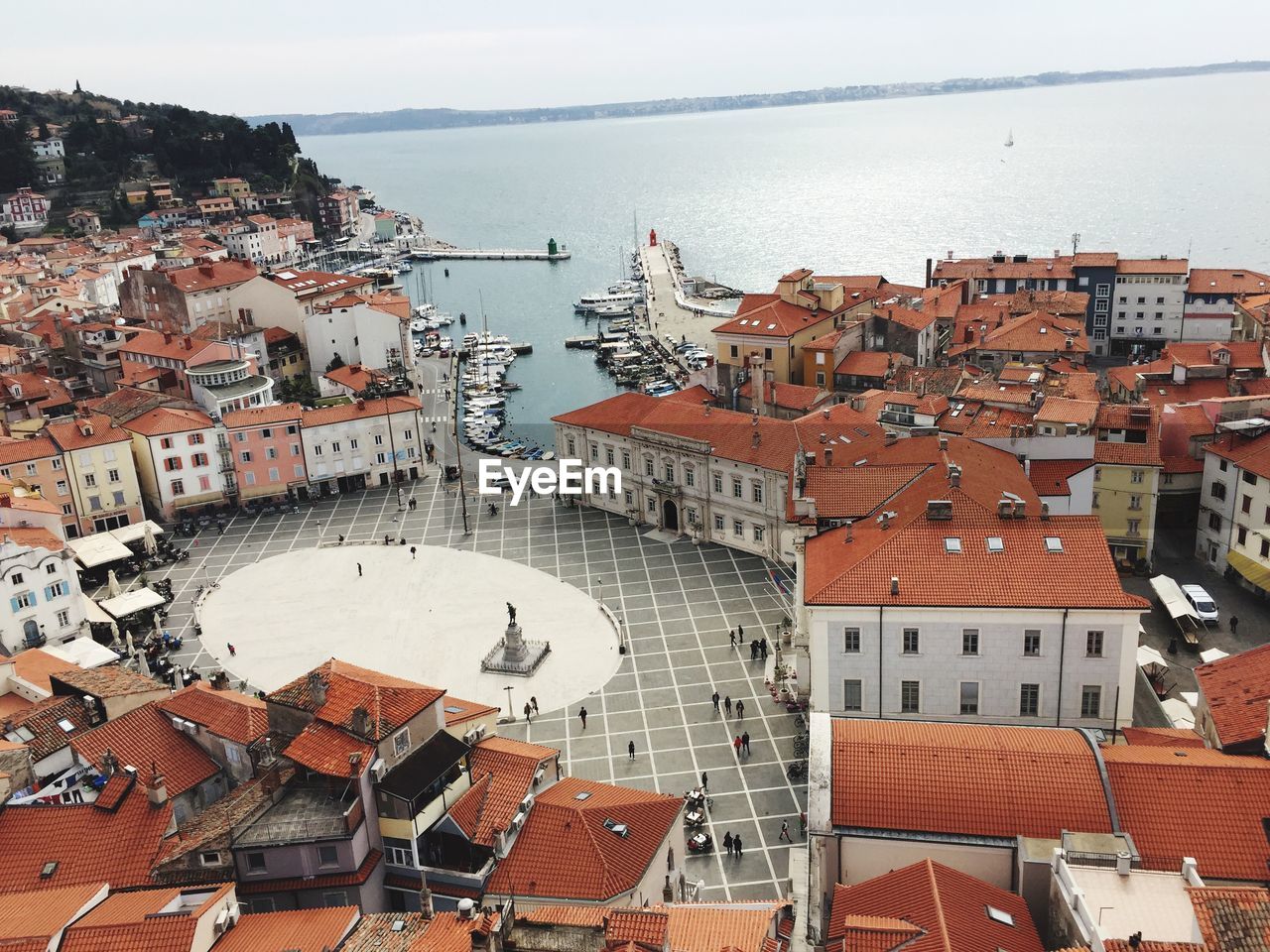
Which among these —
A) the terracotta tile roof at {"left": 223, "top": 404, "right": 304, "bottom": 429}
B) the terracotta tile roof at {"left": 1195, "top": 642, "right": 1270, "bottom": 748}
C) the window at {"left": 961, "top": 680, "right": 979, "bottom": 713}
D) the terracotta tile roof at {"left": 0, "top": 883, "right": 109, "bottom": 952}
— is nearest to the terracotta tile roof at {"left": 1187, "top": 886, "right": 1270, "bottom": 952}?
the terracotta tile roof at {"left": 1195, "top": 642, "right": 1270, "bottom": 748}

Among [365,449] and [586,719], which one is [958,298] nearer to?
[365,449]

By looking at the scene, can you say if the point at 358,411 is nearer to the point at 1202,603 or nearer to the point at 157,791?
the point at 157,791

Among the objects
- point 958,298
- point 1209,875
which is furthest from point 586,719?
point 958,298

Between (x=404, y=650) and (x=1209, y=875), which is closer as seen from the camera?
(x=1209, y=875)

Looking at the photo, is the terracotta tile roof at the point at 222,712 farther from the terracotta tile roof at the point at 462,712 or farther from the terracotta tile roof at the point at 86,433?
the terracotta tile roof at the point at 86,433

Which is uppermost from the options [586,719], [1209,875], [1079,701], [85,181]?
[85,181]
